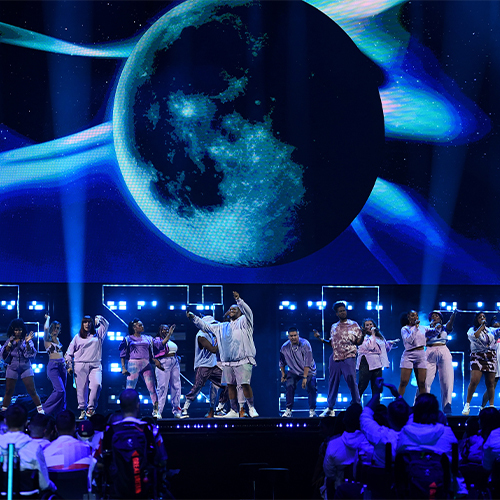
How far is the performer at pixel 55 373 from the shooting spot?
35.2ft

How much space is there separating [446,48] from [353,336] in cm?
605

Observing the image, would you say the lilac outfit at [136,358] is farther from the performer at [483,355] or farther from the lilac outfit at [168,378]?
the performer at [483,355]

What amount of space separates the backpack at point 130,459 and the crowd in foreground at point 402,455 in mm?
1555

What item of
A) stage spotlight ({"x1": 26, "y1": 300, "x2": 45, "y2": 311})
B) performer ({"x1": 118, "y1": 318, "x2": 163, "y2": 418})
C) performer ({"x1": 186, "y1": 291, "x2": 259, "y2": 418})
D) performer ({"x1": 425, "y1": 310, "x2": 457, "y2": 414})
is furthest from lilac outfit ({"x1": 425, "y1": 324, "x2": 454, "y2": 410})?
stage spotlight ({"x1": 26, "y1": 300, "x2": 45, "y2": 311})

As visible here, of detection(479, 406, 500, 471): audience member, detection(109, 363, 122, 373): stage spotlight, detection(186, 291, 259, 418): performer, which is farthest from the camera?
detection(109, 363, 122, 373): stage spotlight

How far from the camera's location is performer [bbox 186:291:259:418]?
1054 centimetres

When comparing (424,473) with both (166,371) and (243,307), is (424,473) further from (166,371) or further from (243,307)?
(166,371)

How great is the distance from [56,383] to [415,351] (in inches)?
219

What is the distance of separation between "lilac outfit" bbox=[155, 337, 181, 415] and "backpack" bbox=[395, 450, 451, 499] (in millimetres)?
5996

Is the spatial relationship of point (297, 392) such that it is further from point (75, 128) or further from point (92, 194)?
point (75, 128)

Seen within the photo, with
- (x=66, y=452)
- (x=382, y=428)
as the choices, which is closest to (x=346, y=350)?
(x=382, y=428)

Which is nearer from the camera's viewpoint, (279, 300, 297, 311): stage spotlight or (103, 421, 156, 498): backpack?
(103, 421, 156, 498): backpack

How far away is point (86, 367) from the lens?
11.0m

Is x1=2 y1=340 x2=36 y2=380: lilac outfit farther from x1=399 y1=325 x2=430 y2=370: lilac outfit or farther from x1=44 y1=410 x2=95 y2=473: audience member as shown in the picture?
x1=399 y1=325 x2=430 y2=370: lilac outfit
